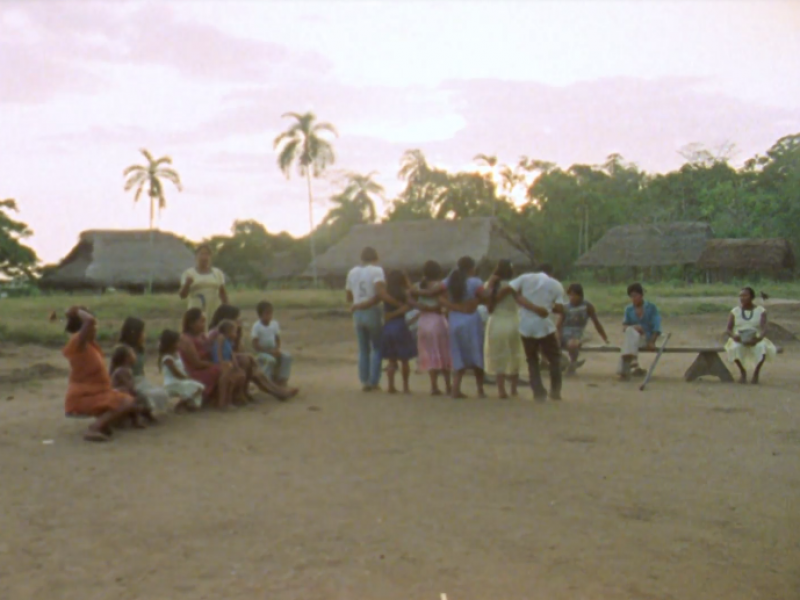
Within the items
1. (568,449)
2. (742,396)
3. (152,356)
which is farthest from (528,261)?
(568,449)

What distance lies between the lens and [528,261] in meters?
45.2

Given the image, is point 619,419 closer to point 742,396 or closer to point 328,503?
point 742,396

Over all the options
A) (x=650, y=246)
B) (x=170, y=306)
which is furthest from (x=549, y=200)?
(x=170, y=306)

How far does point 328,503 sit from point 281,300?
1116 inches

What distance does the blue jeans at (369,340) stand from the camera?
10.6m

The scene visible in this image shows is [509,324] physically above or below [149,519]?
above

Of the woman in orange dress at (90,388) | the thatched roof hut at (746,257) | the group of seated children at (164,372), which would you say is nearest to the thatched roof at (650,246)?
the thatched roof hut at (746,257)

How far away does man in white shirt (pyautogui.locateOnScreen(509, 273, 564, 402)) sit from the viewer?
382 inches

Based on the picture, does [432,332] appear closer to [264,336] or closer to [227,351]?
[264,336]

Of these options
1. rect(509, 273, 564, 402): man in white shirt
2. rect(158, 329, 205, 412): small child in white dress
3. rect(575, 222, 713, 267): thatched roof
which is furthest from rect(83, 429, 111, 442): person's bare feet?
rect(575, 222, 713, 267): thatched roof

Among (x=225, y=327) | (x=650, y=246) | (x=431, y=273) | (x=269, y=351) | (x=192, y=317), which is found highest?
(x=650, y=246)

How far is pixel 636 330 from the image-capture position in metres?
12.3

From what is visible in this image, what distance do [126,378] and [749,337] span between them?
7305mm

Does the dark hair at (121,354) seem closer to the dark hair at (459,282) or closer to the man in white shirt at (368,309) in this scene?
the man in white shirt at (368,309)
